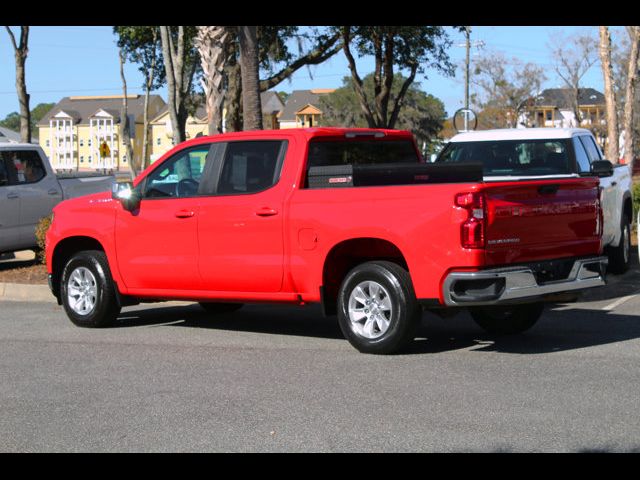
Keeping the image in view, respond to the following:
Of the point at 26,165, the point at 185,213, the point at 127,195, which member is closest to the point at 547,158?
the point at 185,213

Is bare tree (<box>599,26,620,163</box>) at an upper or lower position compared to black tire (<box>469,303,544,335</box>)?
upper

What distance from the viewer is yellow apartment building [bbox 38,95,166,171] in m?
139

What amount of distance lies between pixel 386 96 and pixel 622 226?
1780cm

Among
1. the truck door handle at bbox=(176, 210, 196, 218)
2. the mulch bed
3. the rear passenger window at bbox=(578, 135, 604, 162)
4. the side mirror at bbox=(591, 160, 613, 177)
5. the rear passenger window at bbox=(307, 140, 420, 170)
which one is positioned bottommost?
the mulch bed

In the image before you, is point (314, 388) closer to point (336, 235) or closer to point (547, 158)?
point (336, 235)

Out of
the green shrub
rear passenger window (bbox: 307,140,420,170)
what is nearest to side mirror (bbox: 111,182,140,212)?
rear passenger window (bbox: 307,140,420,170)

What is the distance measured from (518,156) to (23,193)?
7.87 meters

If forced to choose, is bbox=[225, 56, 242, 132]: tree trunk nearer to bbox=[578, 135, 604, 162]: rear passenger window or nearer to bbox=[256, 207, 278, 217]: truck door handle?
bbox=[578, 135, 604, 162]: rear passenger window

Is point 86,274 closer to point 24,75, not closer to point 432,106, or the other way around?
point 24,75

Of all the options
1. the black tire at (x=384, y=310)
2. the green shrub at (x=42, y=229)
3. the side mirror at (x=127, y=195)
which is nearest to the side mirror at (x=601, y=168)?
the black tire at (x=384, y=310)

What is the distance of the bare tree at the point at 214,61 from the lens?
20.0 metres

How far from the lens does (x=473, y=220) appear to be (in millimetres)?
8406

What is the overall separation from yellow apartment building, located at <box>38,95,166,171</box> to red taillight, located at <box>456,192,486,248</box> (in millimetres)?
130516

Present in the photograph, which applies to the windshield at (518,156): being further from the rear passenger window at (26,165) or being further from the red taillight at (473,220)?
the rear passenger window at (26,165)
